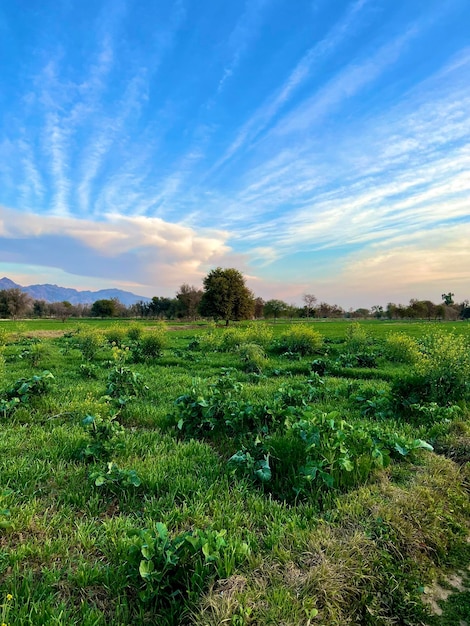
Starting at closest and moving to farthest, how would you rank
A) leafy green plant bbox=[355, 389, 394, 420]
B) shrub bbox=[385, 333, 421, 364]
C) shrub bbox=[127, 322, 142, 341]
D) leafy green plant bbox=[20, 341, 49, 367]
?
leafy green plant bbox=[355, 389, 394, 420] → leafy green plant bbox=[20, 341, 49, 367] → shrub bbox=[385, 333, 421, 364] → shrub bbox=[127, 322, 142, 341]

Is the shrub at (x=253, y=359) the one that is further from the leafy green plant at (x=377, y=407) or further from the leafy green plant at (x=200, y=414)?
the leafy green plant at (x=200, y=414)

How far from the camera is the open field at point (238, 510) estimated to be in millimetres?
2316

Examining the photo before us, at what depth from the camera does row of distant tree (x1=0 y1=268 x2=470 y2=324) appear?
53.8 metres

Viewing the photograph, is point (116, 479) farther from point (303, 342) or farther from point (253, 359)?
point (303, 342)

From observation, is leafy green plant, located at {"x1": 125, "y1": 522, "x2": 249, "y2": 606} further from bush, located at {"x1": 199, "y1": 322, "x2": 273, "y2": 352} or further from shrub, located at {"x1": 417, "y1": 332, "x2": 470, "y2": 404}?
bush, located at {"x1": 199, "y1": 322, "x2": 273, "y2": 352}

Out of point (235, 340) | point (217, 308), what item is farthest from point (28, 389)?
point (217, 308)

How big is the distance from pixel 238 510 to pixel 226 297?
164 ft

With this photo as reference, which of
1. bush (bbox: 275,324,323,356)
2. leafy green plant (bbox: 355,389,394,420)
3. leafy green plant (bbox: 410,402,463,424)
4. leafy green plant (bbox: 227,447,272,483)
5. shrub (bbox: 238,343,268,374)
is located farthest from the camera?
bush (bbox: 275,324,323,356)

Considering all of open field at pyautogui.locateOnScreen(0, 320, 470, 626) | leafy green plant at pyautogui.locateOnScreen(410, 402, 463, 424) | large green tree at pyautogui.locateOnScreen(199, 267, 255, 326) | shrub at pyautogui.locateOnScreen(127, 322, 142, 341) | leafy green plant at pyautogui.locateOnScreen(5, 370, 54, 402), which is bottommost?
open field at pyautogui.locateOnScreen(0, 320, 470, 626)

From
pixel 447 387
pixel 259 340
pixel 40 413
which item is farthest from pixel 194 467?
pixel 259 340

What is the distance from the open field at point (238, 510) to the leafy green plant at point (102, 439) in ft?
0.07

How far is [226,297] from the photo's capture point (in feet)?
174

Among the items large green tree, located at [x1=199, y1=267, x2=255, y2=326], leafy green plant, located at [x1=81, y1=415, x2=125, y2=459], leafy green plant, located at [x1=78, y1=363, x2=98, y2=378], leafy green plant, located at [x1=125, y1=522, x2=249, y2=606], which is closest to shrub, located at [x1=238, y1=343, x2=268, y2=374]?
leafy green plant, located at [x1=78, y1=363, x2=98, y2=378]

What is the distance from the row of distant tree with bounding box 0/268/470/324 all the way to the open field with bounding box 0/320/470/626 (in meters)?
47.0
